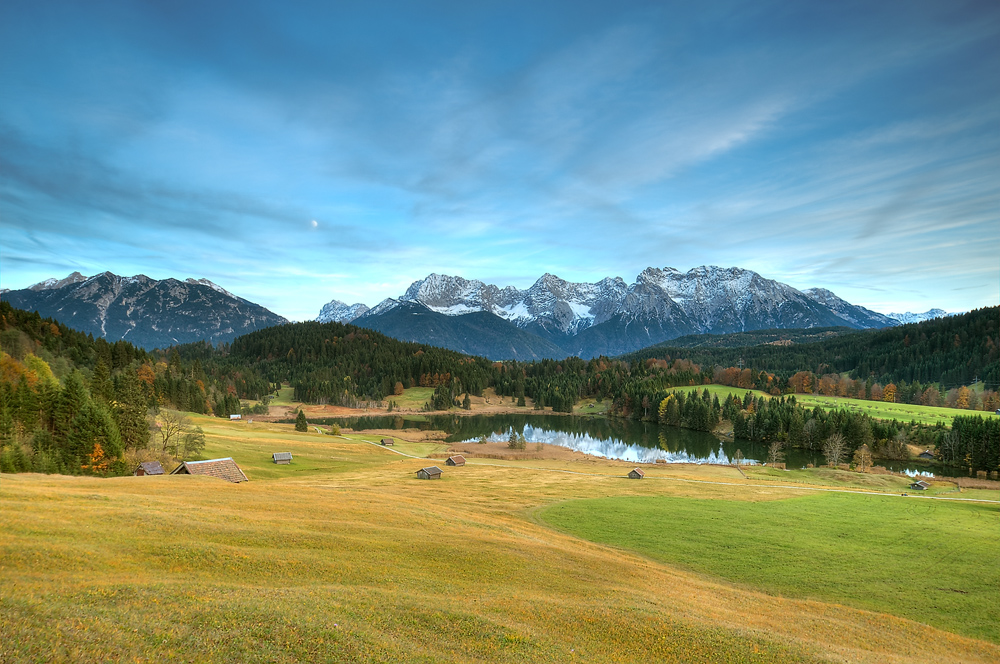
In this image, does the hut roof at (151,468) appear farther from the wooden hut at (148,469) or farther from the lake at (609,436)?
the lake at (609,436)

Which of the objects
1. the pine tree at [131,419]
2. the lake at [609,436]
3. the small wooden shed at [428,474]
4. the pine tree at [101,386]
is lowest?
the lake at [609,436]

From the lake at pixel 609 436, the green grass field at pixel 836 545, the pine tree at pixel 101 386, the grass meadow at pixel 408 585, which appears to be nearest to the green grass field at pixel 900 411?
the lake at pixel 609 436

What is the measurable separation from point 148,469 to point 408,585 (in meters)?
50.2

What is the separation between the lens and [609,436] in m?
148

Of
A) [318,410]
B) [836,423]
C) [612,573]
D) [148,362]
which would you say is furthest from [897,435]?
[148,362]

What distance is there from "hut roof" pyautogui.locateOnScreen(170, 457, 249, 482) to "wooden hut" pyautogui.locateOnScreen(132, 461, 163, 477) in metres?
1.41

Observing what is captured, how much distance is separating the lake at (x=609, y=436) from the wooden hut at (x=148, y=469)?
86561 millimetres

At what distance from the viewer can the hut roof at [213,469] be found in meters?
53.9

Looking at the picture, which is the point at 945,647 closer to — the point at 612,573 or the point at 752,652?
the point at 752,652

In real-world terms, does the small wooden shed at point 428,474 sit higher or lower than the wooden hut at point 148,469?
lower

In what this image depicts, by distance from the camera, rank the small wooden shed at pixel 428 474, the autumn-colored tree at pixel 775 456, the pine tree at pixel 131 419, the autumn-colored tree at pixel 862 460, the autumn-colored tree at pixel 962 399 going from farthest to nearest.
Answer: the autumn-colored tree at pixel 962 399, the autumn-colored tree at pixel 775 456, the autumn-colored tree at pixel 862 460, the small wooden shed at pixel 428 474, the pine tree at pixel 131 419

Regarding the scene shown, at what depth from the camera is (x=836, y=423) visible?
377 feet

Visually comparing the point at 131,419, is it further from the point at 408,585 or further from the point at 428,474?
the point at 408,585

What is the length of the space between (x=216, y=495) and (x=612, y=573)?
2931cm
